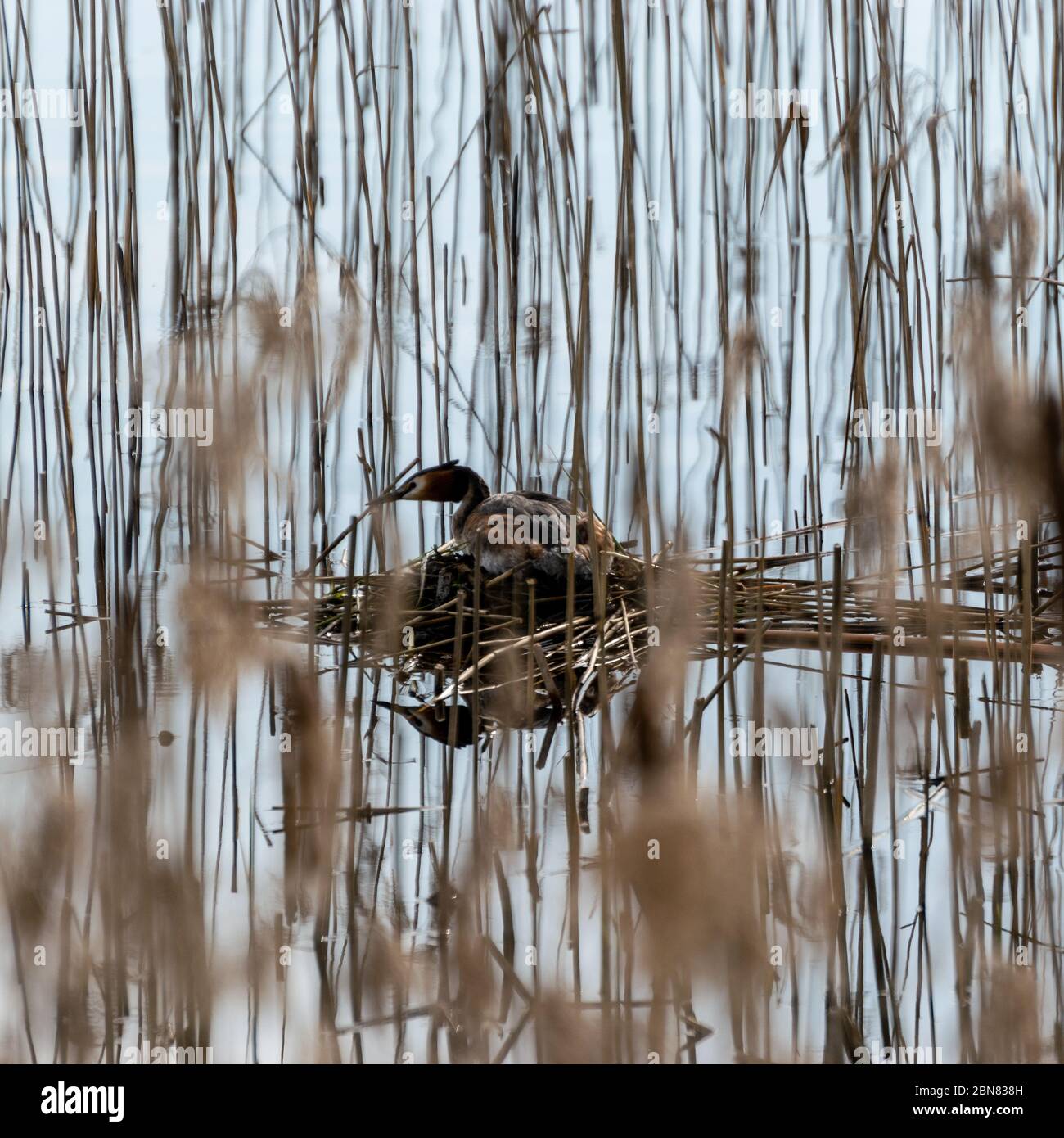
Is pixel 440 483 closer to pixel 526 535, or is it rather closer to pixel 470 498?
pixel 470 498

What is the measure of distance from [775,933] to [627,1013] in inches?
8.9

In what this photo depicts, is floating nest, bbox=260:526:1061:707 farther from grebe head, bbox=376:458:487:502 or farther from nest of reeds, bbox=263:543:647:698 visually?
grebe head, bbox=376:458:487:502

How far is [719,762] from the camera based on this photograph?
1337 millimetres

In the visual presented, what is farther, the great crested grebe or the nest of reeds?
the great crested grebe

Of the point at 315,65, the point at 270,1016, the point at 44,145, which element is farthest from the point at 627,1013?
the point at 44,145

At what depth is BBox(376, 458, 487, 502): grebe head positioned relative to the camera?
2535mm

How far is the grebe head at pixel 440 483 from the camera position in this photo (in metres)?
2.54

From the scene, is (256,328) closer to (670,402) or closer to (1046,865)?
(1046,865)

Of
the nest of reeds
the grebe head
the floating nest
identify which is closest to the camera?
the floating nest

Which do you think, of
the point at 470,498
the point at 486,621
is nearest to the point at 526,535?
the point at 486,621

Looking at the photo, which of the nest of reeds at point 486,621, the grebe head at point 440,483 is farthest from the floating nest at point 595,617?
the grebe head at point 440,483

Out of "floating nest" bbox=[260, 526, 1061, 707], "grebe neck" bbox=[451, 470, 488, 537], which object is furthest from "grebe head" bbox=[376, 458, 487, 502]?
"floating nest" bbox=[260, 526, 1061, 707]

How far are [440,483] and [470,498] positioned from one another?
7 cm

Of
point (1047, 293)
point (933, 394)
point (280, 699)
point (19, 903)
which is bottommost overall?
point (19, 903)
